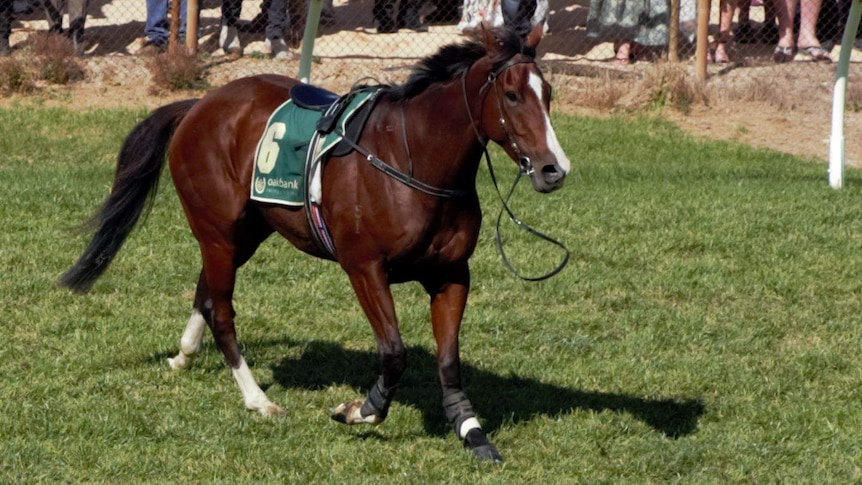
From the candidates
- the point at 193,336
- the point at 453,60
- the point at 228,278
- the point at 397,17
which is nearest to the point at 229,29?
the point at 397,17

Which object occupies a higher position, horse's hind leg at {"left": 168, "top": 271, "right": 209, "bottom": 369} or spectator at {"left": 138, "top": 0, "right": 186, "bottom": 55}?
spectator at {"left": 138, "top": 0, "right": 186, "bottom": 55}

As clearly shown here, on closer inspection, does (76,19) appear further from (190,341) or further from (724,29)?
(190,341)

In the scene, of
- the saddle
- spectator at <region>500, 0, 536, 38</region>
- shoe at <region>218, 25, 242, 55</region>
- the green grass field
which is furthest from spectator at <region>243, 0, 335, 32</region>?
the saddle

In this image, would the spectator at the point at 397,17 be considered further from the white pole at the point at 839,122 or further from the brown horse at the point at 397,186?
the brown horse at the point at 397,186

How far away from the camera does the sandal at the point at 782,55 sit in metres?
16.0

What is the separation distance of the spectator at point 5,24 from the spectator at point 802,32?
9144mm

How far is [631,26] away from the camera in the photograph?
15.7m

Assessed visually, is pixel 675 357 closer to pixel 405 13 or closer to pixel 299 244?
pixel 299 244

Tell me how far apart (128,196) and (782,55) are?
10839 mm

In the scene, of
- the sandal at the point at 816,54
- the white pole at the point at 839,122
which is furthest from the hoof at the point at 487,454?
the sandal at the point at 816,54

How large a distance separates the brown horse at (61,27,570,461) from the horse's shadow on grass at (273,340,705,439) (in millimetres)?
524

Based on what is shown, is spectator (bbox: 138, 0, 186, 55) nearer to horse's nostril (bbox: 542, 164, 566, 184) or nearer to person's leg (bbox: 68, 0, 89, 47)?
person's leg (bbox: 68, 0, 89, 47)

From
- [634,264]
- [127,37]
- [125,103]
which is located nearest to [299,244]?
[634,264]

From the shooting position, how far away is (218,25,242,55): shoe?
611 inches
